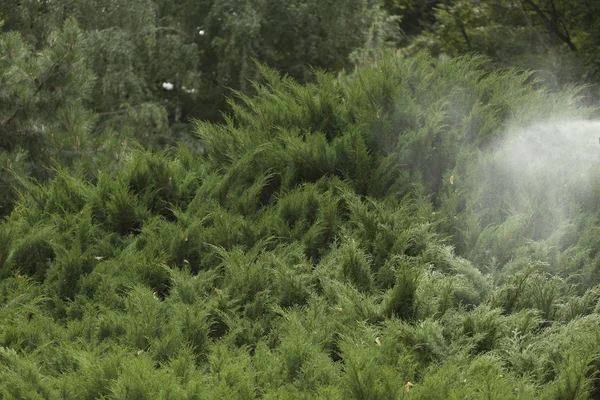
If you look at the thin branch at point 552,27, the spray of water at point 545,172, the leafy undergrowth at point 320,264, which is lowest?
the thin branch at point 552,27

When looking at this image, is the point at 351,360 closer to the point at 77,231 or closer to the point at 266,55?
the point at 77,231

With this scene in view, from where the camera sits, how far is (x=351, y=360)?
8.09 ft

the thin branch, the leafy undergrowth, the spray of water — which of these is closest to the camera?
the leafy undergrowth

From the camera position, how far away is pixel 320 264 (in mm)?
3609

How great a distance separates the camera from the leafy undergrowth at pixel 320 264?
2666mm

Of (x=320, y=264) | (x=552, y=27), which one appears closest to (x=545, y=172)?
(x=320, y=264)

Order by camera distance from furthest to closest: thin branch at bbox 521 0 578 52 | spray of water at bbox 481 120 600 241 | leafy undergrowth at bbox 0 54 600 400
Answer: thin branch at bbox 521 0 578 52 < spray of water at bbox 481 120 600 241 < leafy undergrowth at bbox 0 54 600 400

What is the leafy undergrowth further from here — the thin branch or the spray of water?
the thin branch

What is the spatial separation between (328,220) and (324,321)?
34.3 inches

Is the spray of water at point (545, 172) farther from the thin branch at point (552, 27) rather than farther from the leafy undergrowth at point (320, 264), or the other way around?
the thin branch at point (552, 27)

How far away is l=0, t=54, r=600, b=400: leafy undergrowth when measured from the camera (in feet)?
8.75

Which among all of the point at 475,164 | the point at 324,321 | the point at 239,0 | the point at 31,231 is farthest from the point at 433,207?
the point at 239,0

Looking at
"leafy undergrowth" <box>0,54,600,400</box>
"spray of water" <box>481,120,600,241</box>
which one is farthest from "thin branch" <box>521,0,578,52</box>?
"spray of water" <box>481,120,600,241</box>

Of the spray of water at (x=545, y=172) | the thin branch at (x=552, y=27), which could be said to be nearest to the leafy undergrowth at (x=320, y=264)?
the spray of water at (x=545, y=172)
